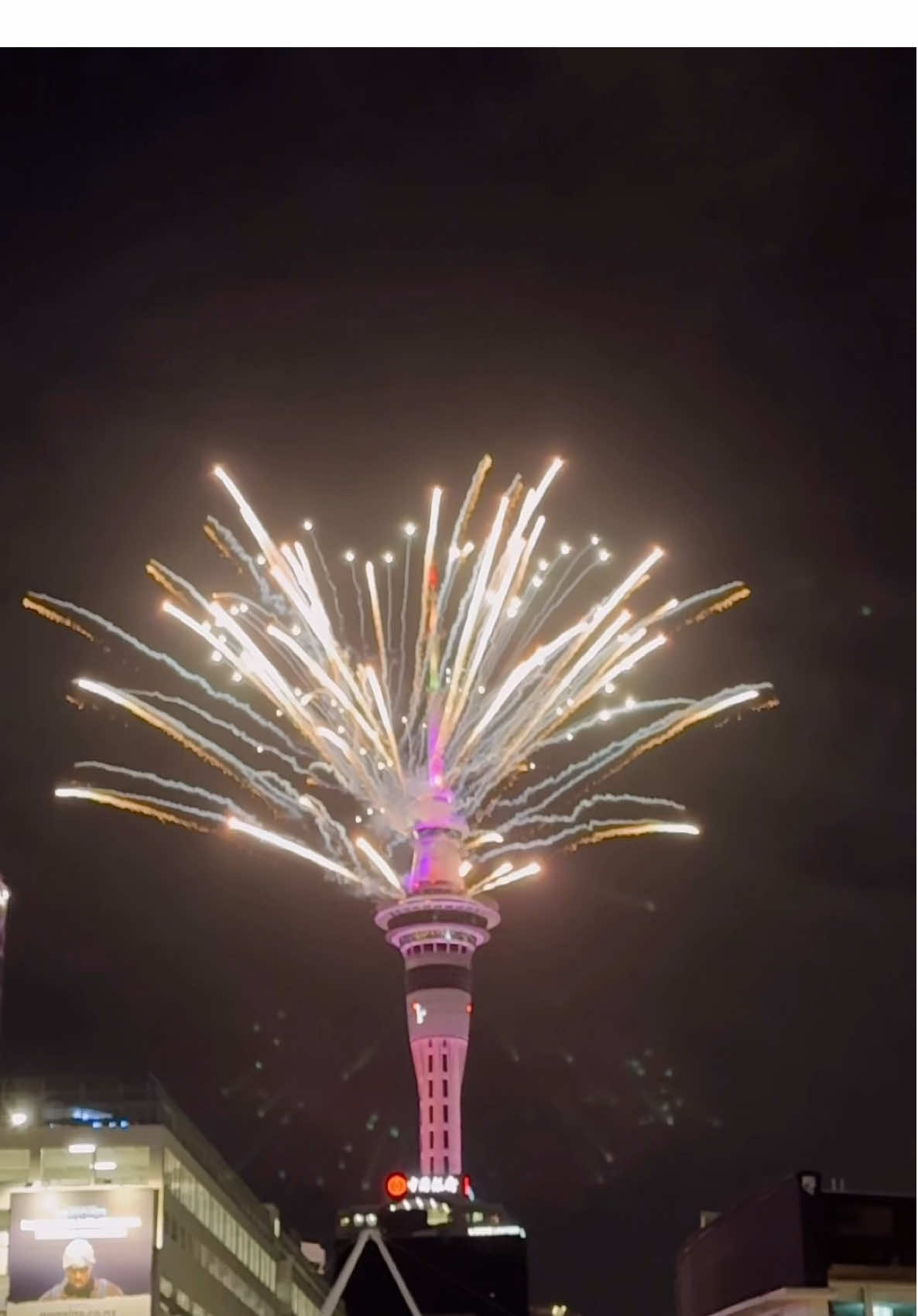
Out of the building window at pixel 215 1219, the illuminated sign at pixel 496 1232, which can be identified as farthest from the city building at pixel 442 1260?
the building window at pixel 215 1219

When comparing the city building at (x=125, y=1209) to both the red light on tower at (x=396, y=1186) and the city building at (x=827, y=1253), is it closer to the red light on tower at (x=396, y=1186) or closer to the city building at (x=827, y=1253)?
the red light on tower at (x=396, y=1186)

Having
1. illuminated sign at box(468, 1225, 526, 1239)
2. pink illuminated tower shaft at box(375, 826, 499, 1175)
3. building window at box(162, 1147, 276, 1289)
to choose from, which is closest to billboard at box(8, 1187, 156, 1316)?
building window at box(162, 1147, 276, 1289)

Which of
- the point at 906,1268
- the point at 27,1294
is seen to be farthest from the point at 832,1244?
the point at 27,1294

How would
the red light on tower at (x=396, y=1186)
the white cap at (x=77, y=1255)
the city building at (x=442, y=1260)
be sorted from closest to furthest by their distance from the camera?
the red light on tower at (x=396, y=1186), the white cap at (x=77, y=1255), the city building at (x=442, y=1260)

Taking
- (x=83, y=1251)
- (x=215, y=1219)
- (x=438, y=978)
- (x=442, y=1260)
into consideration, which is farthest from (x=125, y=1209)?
(x=442, y=1260)

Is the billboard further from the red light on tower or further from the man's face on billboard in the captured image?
the red light on tower
